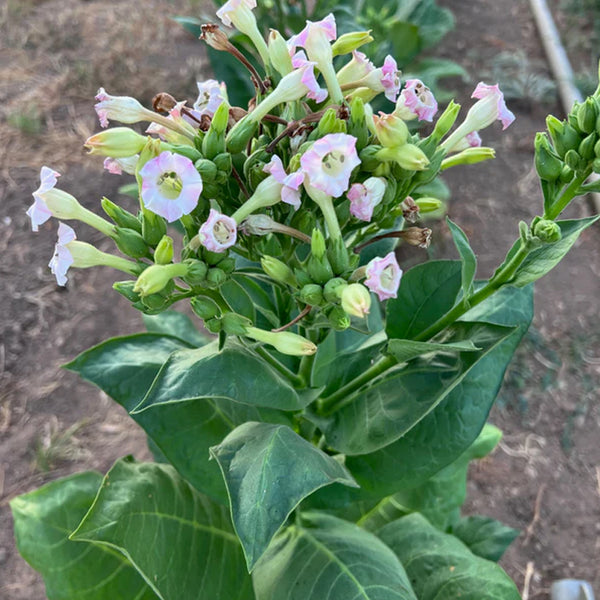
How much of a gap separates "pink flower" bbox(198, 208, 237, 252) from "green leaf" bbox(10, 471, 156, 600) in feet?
2.44

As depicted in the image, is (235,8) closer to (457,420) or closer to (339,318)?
(339,318)

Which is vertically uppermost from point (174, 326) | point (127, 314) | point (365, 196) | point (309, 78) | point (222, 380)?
point (309, 78)

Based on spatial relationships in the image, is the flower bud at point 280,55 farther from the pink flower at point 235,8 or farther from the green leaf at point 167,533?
the green leaf at point 167,533

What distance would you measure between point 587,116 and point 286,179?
0.41m

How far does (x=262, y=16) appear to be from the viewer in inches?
93.4

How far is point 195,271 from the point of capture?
83 cm

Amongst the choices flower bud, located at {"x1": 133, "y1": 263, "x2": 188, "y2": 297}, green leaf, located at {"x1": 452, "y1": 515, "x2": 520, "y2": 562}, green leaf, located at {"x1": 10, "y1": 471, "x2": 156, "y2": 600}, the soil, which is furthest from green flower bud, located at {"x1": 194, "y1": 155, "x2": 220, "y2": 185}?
the soil

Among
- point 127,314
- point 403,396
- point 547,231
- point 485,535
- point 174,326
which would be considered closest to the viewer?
point 547,231

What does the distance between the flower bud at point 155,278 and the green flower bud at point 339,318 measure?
20 centimetres

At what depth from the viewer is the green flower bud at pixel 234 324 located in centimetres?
89

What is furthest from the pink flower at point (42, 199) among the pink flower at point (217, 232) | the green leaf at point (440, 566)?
the green leaf at point (440, 566)

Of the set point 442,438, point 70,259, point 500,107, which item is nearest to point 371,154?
point 500,107

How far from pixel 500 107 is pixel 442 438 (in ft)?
1.69

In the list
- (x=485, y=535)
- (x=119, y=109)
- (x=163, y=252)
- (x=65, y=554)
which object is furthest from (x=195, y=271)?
(x=485, y=535)
